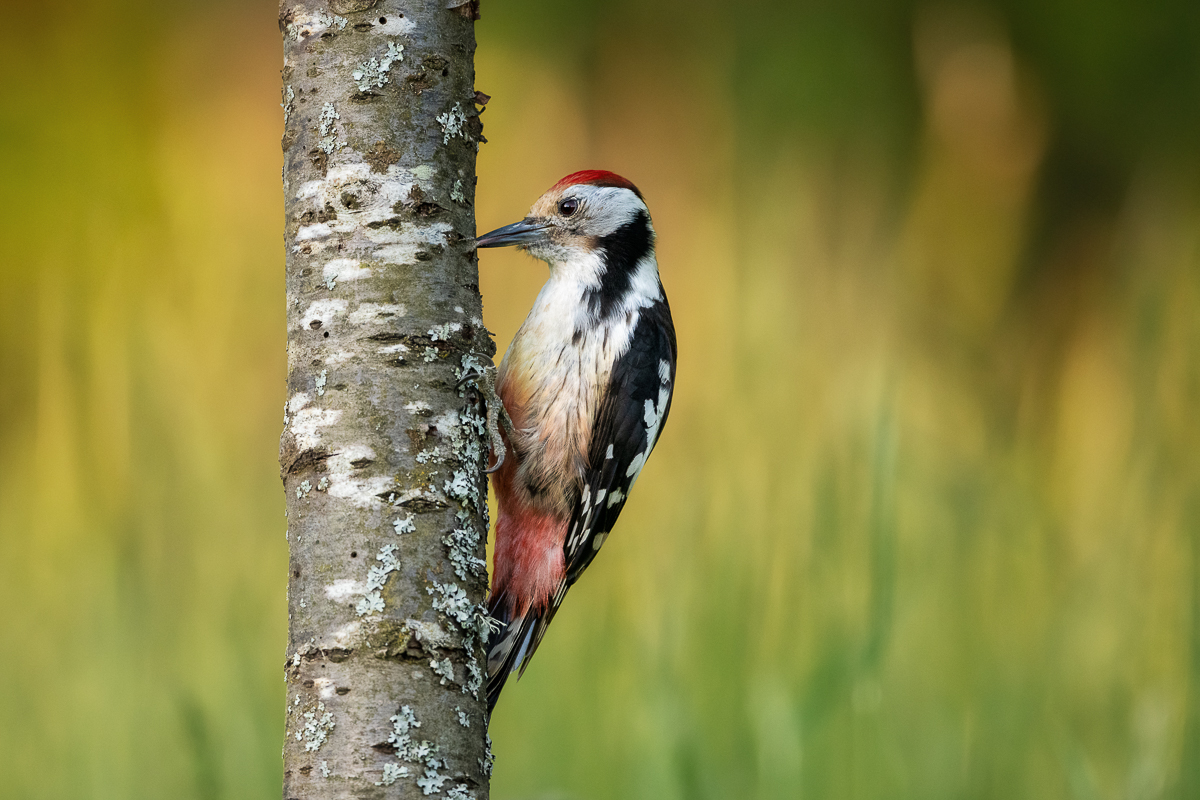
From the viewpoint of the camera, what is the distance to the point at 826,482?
2227mm

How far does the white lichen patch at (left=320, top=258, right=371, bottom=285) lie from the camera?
3.12 ft

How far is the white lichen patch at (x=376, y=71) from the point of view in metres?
0.96

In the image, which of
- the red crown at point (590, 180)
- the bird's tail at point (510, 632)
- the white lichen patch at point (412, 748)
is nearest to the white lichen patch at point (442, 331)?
the white lichen patch at point (412, 748)

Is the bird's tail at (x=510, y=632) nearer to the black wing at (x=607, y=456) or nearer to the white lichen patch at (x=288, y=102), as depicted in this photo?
the black wing at (x=607, y=456)

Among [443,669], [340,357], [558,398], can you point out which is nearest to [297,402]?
[340,357]

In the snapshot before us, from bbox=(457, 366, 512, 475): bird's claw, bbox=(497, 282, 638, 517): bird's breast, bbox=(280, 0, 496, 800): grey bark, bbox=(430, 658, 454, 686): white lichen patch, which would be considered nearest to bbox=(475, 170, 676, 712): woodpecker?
bbox=(497, 282, 638, 517): bird's breast

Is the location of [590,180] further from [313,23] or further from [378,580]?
[378,580]

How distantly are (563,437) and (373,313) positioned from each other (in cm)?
82

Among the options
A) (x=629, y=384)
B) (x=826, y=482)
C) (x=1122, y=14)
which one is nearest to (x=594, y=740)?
(x=826, y=482)

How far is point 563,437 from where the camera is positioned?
5.67ft

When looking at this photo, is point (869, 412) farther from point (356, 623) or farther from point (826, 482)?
point (356, 623)

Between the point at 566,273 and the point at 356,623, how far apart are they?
109 centimetres

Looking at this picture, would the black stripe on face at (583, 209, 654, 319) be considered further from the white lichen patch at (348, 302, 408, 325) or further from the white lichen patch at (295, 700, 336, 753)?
the white lichen patch at (295, 700, 336, 753)

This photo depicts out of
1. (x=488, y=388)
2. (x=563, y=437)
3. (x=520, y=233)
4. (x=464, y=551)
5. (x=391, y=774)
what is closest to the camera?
(x=391, y=774)
